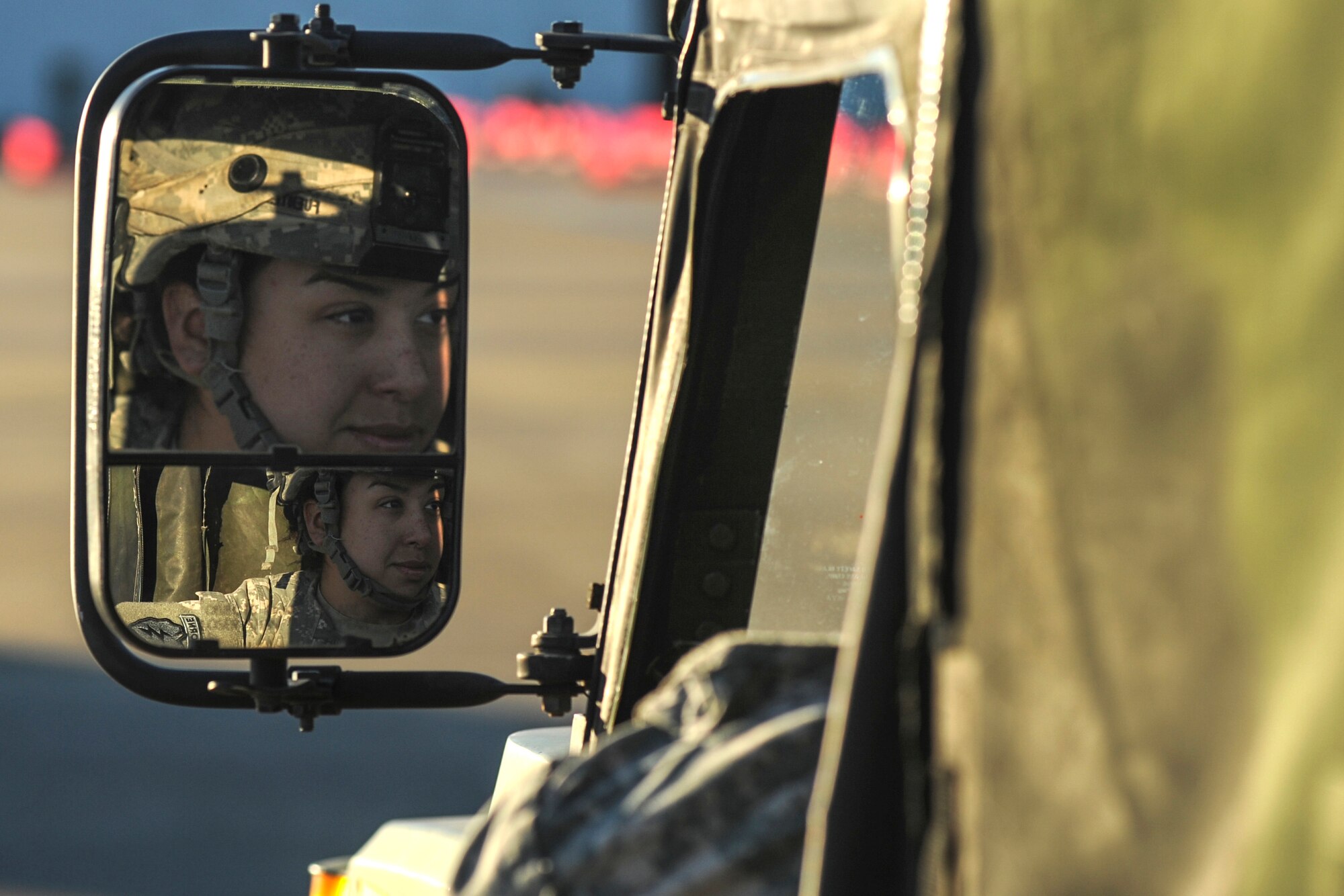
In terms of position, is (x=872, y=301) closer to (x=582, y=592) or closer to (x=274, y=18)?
(x=274, y=18)

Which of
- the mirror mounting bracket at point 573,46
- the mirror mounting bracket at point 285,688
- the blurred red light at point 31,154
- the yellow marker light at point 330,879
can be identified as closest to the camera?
the mirror mounting bracket at point 285,688

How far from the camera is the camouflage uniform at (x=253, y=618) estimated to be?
6.88 feet

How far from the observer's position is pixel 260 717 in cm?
786

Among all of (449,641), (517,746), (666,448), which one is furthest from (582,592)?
(666,448)

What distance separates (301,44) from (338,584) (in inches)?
21.9

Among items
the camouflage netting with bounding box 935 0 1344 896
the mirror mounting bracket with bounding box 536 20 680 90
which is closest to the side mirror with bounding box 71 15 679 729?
the mirror mounting bracket with bounding box 536 20 680 90

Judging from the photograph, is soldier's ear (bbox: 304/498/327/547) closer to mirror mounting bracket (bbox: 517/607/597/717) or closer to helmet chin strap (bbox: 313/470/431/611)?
helmet chin strap (bbox: 313/470/431/611)

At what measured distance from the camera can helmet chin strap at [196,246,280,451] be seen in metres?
2.04

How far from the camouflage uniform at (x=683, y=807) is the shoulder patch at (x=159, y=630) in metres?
0.80

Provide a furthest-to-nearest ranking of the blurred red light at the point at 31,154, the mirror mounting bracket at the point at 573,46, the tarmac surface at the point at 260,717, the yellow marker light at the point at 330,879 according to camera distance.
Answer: the blurred red light at the point at 31,154
the tarmac surface at the point at 260,717
the yellow marker light at the point at 330,879
the mirror mounting bracket at the point at 573,46

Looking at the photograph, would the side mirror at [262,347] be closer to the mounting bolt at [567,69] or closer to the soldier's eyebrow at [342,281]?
the soldier's eyebrow at [342,281]

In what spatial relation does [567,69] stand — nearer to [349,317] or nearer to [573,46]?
[573,46]

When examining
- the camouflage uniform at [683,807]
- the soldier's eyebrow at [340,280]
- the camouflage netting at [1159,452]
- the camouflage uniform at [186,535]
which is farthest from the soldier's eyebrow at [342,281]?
the camouflage netting at [1159,452]

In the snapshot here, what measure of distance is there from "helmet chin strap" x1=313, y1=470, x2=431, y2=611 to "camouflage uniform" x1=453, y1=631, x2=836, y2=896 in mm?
733
